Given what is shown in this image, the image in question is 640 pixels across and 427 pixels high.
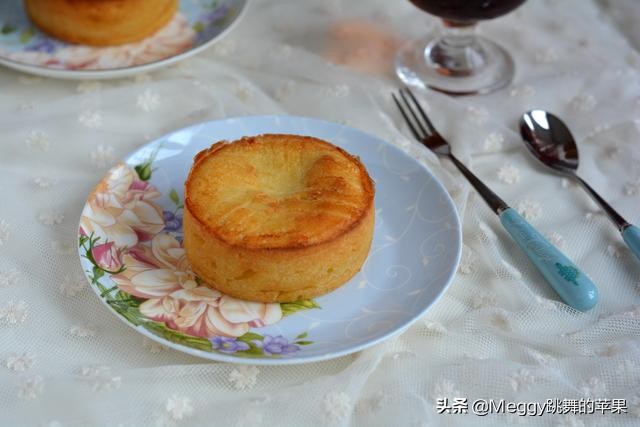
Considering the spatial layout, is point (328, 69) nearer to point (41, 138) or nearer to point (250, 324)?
point (41, 138)

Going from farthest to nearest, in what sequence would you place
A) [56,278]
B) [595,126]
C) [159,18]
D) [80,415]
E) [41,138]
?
1. [159,18]
2. [595,126]
3. [41,138]
4. [56,278]
5. [80,415]

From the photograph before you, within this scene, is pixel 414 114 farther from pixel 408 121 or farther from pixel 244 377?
pixel 244 377

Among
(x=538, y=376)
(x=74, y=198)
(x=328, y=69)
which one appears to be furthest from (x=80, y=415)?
Result: (x=328, y=69)

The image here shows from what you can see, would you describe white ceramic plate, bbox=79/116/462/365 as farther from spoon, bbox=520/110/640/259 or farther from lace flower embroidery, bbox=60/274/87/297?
spoon, bbox=520/110/640/259

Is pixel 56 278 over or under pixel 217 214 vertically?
under

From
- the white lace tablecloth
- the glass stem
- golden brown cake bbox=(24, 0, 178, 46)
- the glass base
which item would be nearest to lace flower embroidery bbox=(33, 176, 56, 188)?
the white lace tablecloth

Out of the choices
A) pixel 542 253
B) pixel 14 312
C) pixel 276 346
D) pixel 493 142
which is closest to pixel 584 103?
pixel 493 142
